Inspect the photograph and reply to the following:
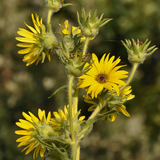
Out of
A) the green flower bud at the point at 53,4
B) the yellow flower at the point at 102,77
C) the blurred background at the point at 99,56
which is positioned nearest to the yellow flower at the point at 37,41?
the green flower bud at the point at 53,4

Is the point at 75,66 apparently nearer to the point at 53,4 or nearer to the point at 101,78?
the point at 101,78

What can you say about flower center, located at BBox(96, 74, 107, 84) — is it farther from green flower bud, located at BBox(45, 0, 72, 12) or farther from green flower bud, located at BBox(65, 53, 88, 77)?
green flower bud, located at BBox(45, 0, 72, 12)

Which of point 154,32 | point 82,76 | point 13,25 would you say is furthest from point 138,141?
point 82,76

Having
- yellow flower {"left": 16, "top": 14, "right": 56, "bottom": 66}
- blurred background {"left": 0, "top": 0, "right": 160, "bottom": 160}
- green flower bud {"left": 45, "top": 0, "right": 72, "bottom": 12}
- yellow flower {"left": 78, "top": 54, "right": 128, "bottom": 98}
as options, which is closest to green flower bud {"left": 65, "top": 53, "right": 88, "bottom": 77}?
yellow flower {"left": 78, "top": 54, "right": 128, "bottom": 98}

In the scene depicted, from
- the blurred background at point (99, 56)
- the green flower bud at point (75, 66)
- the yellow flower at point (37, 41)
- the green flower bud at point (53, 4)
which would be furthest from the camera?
the blurred background at point (99, 56)

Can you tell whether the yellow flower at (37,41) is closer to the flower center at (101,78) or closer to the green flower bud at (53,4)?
the green flower bud at (53,4)

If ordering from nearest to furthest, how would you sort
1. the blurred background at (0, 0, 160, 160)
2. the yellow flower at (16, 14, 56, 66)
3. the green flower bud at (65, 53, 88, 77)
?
1. the green flower bud at (65, 53, 88, 77)
2. the yellow flower at (16, 14, 56, 66)
3. the blurred background at (0, 0, 160, 160)

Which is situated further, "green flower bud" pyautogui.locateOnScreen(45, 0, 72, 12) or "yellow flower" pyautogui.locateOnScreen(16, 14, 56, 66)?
"green flower bud" pyautogui.locateOnScreen(45, 0, 72, 12)
